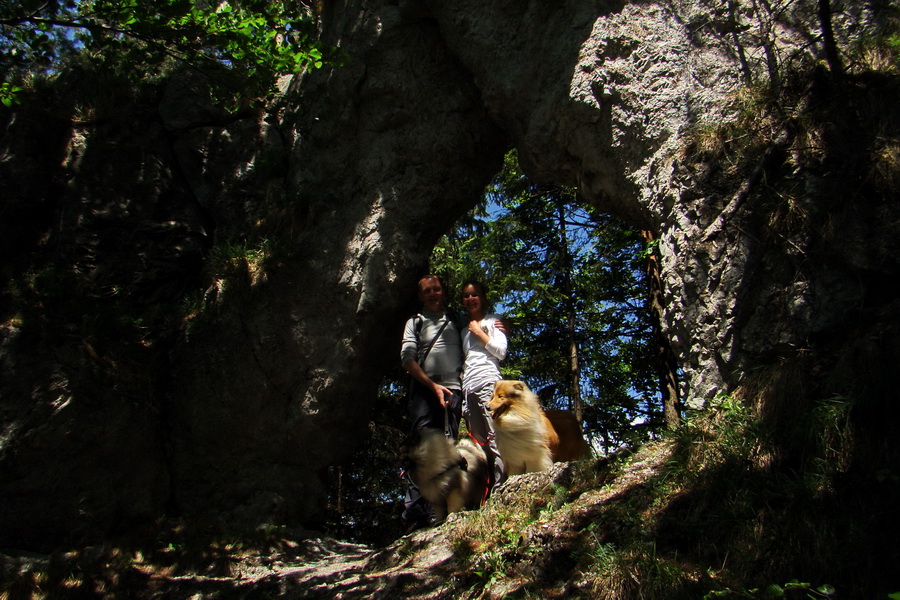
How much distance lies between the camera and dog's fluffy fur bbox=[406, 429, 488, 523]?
17.9 ft

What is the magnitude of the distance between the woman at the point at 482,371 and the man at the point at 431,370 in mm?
165

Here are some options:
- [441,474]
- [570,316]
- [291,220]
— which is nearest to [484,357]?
[441,474]

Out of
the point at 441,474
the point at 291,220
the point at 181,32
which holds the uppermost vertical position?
the point at 181,32

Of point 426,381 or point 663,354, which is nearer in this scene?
point 426,381

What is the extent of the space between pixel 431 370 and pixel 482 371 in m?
0.57

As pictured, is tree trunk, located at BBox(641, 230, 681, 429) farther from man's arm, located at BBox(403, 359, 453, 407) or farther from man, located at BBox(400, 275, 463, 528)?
man's arm, located at BBox(403, 359, 453, 407)

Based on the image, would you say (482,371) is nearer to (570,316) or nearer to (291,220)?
(291,220)

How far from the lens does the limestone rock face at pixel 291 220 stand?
5.46 metres

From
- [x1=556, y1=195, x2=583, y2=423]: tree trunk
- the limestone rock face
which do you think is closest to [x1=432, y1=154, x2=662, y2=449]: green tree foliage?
[x1=556, y1=195, x2=583, y2=423]: tree trunk

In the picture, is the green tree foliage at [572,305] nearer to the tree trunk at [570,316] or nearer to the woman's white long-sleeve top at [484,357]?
the tree trunk at [570,316]

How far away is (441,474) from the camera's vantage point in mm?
5457

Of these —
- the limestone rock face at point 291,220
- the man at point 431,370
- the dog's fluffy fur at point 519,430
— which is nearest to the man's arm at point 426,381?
the man at point 431,370

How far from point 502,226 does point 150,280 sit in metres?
6.32

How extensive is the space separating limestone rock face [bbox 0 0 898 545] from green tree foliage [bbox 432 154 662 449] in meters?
3.15
